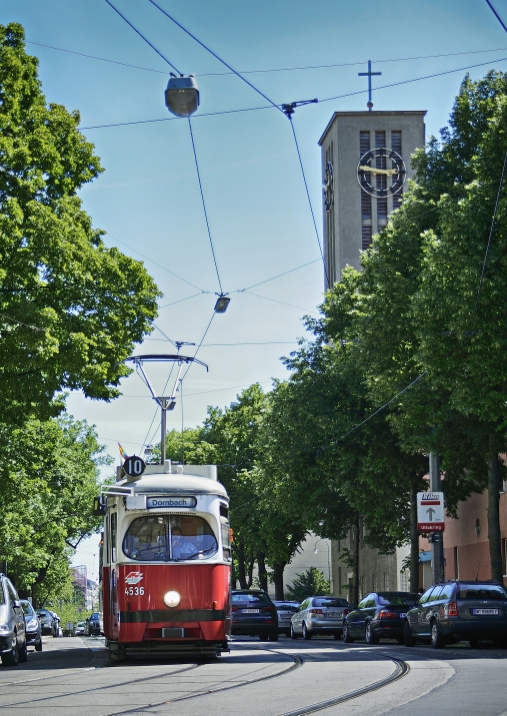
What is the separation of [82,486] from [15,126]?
149ft

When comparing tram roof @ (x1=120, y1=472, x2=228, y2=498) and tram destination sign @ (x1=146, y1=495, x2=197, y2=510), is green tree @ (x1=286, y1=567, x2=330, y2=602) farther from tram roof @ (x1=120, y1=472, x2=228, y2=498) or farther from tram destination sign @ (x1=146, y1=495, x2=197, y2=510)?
tram destination sign @ (x1=146, y1=495, x2=197, y2=510)

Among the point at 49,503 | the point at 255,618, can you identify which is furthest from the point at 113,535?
the point at 49,503

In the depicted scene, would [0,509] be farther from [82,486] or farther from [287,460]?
[82,486]

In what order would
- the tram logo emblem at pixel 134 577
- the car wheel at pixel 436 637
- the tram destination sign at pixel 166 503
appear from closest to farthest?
1. the tram logo emblem at pixel 134 577
2. the tram destination sign at pixel 166 503
3. the car wheel at pixel 436 637

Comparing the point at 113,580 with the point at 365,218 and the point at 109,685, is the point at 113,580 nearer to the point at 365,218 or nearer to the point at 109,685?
the point at 109,685

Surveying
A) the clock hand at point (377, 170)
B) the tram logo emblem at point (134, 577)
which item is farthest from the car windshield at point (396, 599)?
the clock hand at point (377, 170)

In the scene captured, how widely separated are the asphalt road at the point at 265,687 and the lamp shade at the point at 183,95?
27.7 feet

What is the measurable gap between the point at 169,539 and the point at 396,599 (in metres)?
12.8

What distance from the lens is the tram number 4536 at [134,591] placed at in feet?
59.6

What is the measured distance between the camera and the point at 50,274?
24.8m

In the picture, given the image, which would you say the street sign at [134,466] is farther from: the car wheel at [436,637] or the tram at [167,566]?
the car wheel at [436,637]

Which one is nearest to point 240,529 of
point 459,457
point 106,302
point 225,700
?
point 459,457

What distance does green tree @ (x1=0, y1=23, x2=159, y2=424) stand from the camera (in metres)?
24.0

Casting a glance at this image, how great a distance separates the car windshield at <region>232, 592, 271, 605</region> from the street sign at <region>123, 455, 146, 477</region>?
725 inches
